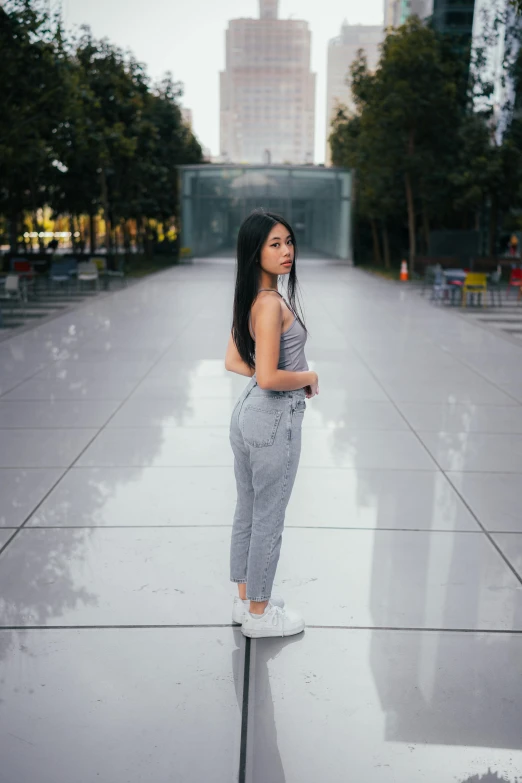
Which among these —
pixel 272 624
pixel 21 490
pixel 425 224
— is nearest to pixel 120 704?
pixel 272 624

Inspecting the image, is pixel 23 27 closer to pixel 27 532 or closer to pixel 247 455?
pixel 27 532

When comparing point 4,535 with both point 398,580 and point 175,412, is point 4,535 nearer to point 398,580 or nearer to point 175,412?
point 398,580

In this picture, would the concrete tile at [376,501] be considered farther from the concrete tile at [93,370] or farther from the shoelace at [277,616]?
the concrete tile at [93,370]

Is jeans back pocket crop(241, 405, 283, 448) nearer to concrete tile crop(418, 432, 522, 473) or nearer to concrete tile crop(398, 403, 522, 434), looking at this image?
concrete tile crop(418, 432, 522, 473)

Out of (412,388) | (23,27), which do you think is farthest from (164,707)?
(23,27)

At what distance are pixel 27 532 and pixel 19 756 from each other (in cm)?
237

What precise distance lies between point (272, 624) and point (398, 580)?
0.95 meters

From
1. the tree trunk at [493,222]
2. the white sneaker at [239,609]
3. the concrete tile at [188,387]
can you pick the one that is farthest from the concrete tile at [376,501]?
the tree trunk at [493,222]

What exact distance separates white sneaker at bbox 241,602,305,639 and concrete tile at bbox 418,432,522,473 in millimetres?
3179

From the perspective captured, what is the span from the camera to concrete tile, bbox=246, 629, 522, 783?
3037 millimetres

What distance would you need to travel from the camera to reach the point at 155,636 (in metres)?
3.96

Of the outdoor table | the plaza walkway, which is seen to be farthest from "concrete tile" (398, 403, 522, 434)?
the outdoor table

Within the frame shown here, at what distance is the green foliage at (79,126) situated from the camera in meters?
19.9

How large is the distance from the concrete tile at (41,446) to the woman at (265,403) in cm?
330
